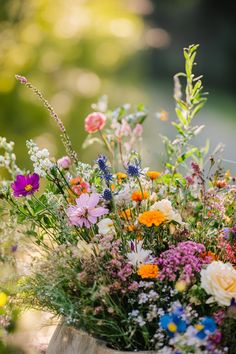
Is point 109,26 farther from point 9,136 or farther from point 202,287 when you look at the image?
point 202,287

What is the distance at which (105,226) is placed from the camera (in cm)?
164

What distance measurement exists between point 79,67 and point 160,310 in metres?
6.99

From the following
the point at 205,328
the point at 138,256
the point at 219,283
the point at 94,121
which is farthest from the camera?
the point at 94,121

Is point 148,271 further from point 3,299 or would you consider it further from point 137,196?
point 3,299

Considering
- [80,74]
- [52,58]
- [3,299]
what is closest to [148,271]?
[3,299]

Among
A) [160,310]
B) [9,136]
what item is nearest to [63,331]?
[160,310]

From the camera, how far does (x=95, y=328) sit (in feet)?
5.06

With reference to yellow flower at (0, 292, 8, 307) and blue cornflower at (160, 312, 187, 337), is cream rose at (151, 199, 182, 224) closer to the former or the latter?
blue cornflower at (160, 312, 187, 337)

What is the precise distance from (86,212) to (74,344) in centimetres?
33

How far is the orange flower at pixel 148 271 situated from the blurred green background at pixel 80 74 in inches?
44.0

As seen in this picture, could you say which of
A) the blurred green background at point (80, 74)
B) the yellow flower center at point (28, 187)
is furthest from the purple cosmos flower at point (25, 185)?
the blurred green background at point (80, 74)

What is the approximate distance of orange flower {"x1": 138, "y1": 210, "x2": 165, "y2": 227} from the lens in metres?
1.57

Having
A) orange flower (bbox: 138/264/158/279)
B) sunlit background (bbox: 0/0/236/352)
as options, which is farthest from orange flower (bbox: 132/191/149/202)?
sunlit background (bbox: 0/0/236/352)

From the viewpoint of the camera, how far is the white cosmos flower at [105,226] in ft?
5.35
